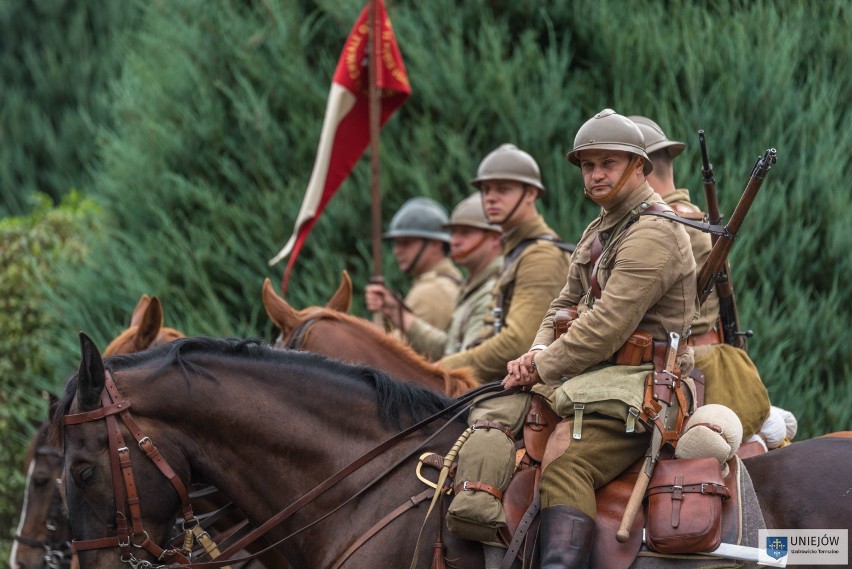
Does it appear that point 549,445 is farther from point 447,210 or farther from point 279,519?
point 447,210

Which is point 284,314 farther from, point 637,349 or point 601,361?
point 637,349

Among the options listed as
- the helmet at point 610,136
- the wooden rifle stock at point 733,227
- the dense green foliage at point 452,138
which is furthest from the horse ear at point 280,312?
the dense green foliage at point 452,138

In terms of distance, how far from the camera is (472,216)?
8.73 metres

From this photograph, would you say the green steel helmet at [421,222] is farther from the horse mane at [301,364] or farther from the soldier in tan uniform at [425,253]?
the horse mane at [301,364]

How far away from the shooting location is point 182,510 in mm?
4543

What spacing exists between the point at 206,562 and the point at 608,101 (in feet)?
20.3

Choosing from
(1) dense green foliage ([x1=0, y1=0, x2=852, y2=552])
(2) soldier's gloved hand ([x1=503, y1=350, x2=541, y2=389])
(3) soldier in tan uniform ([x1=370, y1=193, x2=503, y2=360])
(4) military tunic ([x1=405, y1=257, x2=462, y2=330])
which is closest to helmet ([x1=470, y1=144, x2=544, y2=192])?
(3) soldier in tan uniform ([x1=370, y1=193, x2=503, y2=360])

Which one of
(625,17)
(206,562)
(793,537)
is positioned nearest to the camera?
(793,537)

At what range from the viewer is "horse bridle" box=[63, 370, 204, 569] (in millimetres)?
4332

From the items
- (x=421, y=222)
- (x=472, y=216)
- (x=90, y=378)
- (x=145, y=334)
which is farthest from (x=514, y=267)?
(x=90, y=378)

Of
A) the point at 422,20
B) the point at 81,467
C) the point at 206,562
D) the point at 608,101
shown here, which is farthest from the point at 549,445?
the point at 422,20

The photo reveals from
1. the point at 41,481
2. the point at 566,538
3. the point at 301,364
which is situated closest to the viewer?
the point at 566,538

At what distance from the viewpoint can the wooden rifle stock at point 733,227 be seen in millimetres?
4426

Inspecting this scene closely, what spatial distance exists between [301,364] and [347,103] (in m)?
4.60
